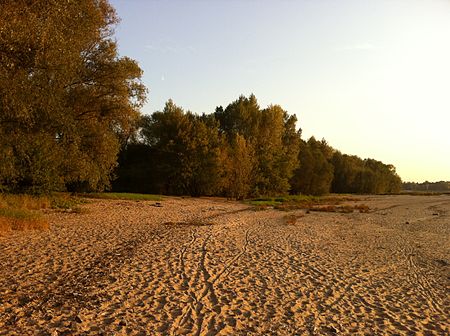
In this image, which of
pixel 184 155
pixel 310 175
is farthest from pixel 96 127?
pixel 310 175

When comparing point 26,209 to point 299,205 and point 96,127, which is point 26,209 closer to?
point 96,127

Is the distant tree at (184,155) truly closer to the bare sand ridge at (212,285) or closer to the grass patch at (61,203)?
the grass patch at (61,203)

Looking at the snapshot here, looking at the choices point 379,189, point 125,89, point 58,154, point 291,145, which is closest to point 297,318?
point 58,154

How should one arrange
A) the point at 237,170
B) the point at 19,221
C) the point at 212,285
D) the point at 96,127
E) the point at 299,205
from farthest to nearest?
the point at 237,170 < the point at 299,205 < the point at 96,127 < the point at 19,221 < the point at 212,285

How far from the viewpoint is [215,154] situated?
195 feet

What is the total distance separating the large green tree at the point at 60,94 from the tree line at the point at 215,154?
→ 20664 millimetres

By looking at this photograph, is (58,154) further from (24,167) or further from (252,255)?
(252,255)

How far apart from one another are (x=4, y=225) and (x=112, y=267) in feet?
27.7

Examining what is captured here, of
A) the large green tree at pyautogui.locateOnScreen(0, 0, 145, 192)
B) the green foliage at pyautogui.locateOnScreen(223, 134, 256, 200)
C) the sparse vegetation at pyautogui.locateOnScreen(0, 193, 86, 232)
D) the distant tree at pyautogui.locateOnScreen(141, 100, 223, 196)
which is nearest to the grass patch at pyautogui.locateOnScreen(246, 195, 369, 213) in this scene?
the green foliage at pyautogui.locateOnScreen(223, 134, 256, 200)

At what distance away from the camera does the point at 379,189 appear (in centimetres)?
12006

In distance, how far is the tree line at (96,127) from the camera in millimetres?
16953

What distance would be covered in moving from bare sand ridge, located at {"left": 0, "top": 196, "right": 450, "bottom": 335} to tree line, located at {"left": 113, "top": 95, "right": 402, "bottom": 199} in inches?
1566

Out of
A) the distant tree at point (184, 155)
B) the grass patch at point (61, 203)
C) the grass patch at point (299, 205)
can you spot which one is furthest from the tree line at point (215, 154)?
the grass patch at point (61, 203)

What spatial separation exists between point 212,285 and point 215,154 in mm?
49001
